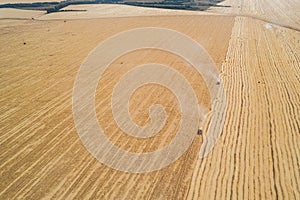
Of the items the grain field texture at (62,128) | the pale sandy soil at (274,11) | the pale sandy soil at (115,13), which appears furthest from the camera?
the pale sandy soil at (115,13)

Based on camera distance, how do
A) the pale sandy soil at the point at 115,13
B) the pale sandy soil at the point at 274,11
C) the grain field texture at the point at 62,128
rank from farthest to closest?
the pale sandy soil at the point at 115,13
the pale sandy soil at the point at 274,11
the grain field texture at the point at 62,128

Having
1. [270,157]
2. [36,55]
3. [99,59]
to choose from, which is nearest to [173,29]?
[99,59]

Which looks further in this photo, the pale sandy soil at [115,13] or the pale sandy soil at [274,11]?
the pale sandy soil at [115,13]

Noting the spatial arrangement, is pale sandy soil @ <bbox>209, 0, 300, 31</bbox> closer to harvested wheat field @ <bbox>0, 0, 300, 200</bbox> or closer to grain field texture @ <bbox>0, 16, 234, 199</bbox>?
harvested wheat field @ <bbox>0, 0, 300, 200</bbox>

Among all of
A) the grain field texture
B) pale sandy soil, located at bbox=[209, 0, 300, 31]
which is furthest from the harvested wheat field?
pale sandy soil, located at bbox=[209, 0, 300, 31]

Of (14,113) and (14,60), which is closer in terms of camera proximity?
(14,113)

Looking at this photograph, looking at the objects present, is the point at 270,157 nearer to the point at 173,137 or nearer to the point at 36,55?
the point at 173,137

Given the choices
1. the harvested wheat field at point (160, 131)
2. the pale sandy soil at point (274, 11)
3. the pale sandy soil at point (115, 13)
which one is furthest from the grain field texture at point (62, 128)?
the pale sandy soil at point (115, 13)

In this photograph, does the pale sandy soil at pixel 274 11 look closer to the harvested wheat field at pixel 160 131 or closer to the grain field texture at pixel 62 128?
the harvested wheat field at pixel 160 131
